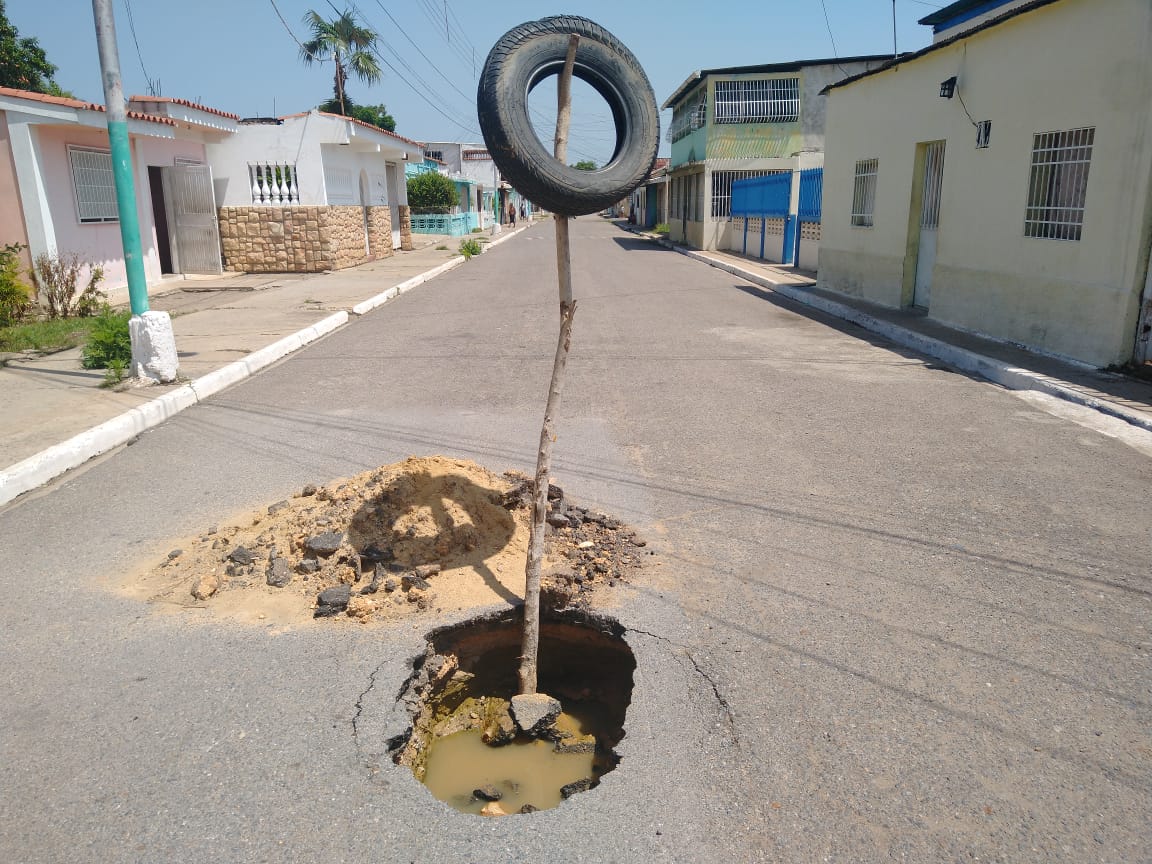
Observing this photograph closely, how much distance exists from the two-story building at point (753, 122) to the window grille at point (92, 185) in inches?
885

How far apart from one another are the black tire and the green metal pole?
6.02 meters

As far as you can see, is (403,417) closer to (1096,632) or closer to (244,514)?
(244,514)

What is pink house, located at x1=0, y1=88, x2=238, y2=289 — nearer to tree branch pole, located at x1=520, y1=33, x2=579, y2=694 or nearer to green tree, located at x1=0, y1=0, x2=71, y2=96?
tree branch pole, located at x1=520, y1=33, x2=579, y2=694

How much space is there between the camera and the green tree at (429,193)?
149 ft

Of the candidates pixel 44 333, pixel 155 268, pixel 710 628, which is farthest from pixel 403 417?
pixel 155 268

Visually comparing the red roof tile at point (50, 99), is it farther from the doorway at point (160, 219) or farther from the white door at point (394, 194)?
the white door at point (394, 194)

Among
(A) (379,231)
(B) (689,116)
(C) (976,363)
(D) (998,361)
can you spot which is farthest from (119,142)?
(B) (689,116)

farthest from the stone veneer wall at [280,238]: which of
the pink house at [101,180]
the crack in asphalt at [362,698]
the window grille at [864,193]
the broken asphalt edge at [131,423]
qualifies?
the crack in asphalt at [362,698]

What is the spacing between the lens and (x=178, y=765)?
295 cm

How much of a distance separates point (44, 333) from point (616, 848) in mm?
11066

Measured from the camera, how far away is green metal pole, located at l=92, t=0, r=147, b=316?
7.80 meters

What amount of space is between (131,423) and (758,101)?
100 feet

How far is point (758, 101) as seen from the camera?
3281 centimetres

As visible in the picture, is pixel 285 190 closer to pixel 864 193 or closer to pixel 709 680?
pixel 864 193
